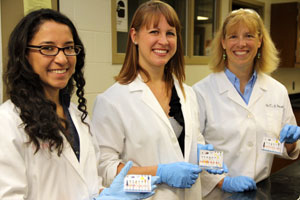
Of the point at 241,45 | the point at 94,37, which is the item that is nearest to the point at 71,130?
the point at 241,45

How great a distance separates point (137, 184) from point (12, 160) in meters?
0.41

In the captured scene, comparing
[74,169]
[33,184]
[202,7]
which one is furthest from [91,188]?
[202,7]

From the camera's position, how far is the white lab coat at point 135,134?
1373 mm

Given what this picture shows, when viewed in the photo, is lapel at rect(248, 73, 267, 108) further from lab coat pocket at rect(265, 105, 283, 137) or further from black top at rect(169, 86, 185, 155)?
black top at rect(169, 86, 185, 155)

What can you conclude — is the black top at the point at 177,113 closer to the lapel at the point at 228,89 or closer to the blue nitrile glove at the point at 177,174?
the blue nitrile glove at the point at 177,174

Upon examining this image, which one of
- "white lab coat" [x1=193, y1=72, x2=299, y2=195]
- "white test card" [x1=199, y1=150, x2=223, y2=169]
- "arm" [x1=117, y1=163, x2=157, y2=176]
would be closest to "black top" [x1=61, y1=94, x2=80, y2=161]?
"arm" [x1=117, y1=163, x2=157, y2=176]

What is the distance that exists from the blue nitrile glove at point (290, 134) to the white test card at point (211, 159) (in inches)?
17.8

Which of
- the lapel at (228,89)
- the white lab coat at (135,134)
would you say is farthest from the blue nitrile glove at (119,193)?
the lapel at (228,89)

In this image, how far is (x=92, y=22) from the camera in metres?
2.17

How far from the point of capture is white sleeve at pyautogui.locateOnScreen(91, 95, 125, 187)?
137cm

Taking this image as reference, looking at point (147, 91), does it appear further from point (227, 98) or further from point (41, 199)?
point (41, 199)

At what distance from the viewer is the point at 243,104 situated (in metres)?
1.76

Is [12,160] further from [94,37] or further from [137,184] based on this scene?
[94,37]

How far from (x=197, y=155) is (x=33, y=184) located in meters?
0.80
